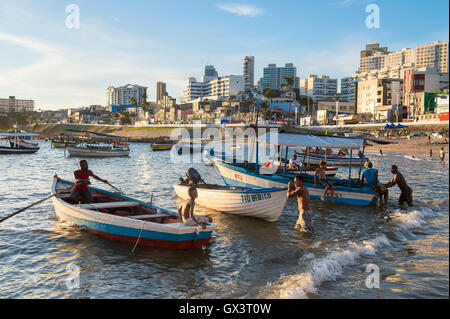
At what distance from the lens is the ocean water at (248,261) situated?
8.93 m

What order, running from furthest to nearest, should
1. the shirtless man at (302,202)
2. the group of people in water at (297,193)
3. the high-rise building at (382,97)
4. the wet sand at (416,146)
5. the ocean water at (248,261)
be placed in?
the high-rise building at (382,97) < the wet sand at (416,146) < the shirtless man at (302,202) < the group of people in water at (297,193) < the ocean water at (248,261)

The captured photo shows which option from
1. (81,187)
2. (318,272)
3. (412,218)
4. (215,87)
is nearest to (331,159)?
(412,218)

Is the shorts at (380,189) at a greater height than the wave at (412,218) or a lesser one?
greater

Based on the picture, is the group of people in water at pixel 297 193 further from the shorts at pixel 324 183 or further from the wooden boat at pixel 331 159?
the wooden boat at pixel 331 159

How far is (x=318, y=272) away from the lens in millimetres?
9656

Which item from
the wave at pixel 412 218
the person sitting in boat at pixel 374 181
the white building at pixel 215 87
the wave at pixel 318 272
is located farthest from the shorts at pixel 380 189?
the white building at pixel 215 87

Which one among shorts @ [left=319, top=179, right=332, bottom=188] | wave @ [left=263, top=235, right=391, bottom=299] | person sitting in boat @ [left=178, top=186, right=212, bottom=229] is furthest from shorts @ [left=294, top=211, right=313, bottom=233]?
shorts @ [left=319, top=179, right=332, bottom=188]

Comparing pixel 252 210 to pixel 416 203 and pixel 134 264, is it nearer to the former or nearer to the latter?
pixel 134 264

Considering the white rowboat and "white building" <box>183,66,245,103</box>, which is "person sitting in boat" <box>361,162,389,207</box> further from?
"white building" <box>183,66,245,103</box>

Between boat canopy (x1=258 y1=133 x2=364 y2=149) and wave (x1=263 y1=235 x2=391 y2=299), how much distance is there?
740 centimetres

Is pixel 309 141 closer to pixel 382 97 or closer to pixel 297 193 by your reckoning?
pixel 297 193

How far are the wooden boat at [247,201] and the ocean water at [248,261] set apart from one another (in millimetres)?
436

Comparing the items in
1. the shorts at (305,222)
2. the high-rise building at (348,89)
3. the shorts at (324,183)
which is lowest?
the shorts at (305,222)

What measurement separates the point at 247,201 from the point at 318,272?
6.09 metres
